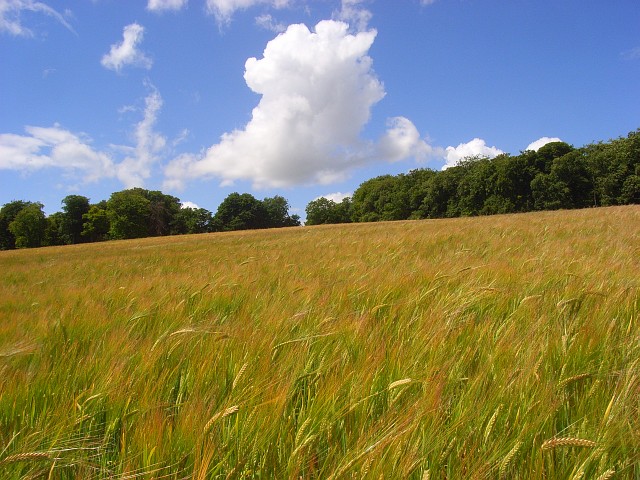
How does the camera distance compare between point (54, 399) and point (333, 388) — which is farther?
point (54, 399)

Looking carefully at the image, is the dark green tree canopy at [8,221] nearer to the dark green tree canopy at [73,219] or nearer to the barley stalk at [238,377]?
the dark green tree canopy at [73,219]

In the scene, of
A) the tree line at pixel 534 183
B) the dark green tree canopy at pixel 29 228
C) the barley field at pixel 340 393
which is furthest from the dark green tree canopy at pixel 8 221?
the barley field at pixel 340 393

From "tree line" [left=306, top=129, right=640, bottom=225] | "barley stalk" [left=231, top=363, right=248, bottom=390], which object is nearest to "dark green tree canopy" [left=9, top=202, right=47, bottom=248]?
"tree line" [left=306, top=129, right=640, bottom=225]

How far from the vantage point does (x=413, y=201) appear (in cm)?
7838

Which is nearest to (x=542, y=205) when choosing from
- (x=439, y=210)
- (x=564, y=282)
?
(x=439, y=210)

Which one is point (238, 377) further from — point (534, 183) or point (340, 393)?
point (534, 183)

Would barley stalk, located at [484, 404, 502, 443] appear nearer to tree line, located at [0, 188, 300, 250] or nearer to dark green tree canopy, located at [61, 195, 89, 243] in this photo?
tree line, located at [0, 188, 300, 250]

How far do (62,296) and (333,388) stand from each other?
3.81 meters

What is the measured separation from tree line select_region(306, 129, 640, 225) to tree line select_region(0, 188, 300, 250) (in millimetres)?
42069

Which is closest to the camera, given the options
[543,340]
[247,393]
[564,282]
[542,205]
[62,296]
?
[247,393]

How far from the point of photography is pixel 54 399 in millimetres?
1339

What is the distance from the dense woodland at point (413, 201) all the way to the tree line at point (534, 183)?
154 millimetres

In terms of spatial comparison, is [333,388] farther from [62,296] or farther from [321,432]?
[62,296]

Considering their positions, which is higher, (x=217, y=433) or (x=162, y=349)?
(x=162, y=349)
